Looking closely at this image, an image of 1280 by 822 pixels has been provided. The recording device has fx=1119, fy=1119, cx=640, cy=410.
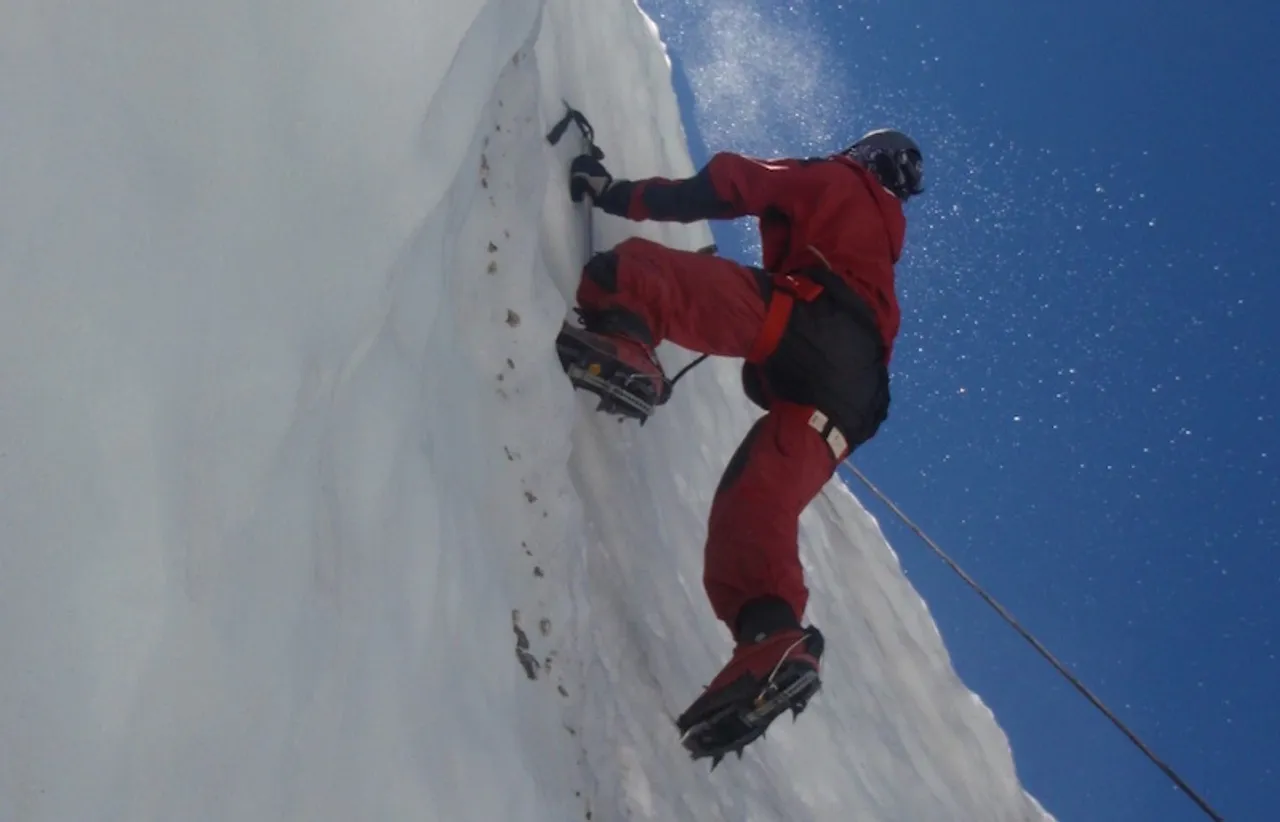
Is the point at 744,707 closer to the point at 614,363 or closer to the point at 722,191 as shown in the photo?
the point at 614,363

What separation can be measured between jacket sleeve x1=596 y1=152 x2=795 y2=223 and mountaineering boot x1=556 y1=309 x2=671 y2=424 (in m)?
0.50

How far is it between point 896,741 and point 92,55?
409 centimetres

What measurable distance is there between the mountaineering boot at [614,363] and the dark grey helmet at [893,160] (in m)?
1.01

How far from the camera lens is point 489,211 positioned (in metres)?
2.44

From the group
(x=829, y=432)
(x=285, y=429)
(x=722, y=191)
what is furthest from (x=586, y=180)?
(x=285, y=429)

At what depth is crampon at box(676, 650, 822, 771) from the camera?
2.10 m

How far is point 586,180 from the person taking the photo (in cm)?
308

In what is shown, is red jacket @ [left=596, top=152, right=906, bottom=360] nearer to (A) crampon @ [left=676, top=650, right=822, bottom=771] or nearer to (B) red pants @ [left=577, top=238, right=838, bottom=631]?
(B) red pants @ [left=577, top=238, right=838, bottom=631]

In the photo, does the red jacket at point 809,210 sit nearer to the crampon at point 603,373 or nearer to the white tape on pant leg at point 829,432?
the white tape on pant leg at point 829,432

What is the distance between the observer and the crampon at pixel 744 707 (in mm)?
2096

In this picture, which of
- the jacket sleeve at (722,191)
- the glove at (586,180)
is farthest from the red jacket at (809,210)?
the glove at (586,180)

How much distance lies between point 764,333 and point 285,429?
5.47ft

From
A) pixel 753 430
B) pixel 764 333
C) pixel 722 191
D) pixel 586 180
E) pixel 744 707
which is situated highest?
pixel 586 180

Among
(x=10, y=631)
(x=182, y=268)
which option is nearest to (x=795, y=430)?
(x=182, y=268)
